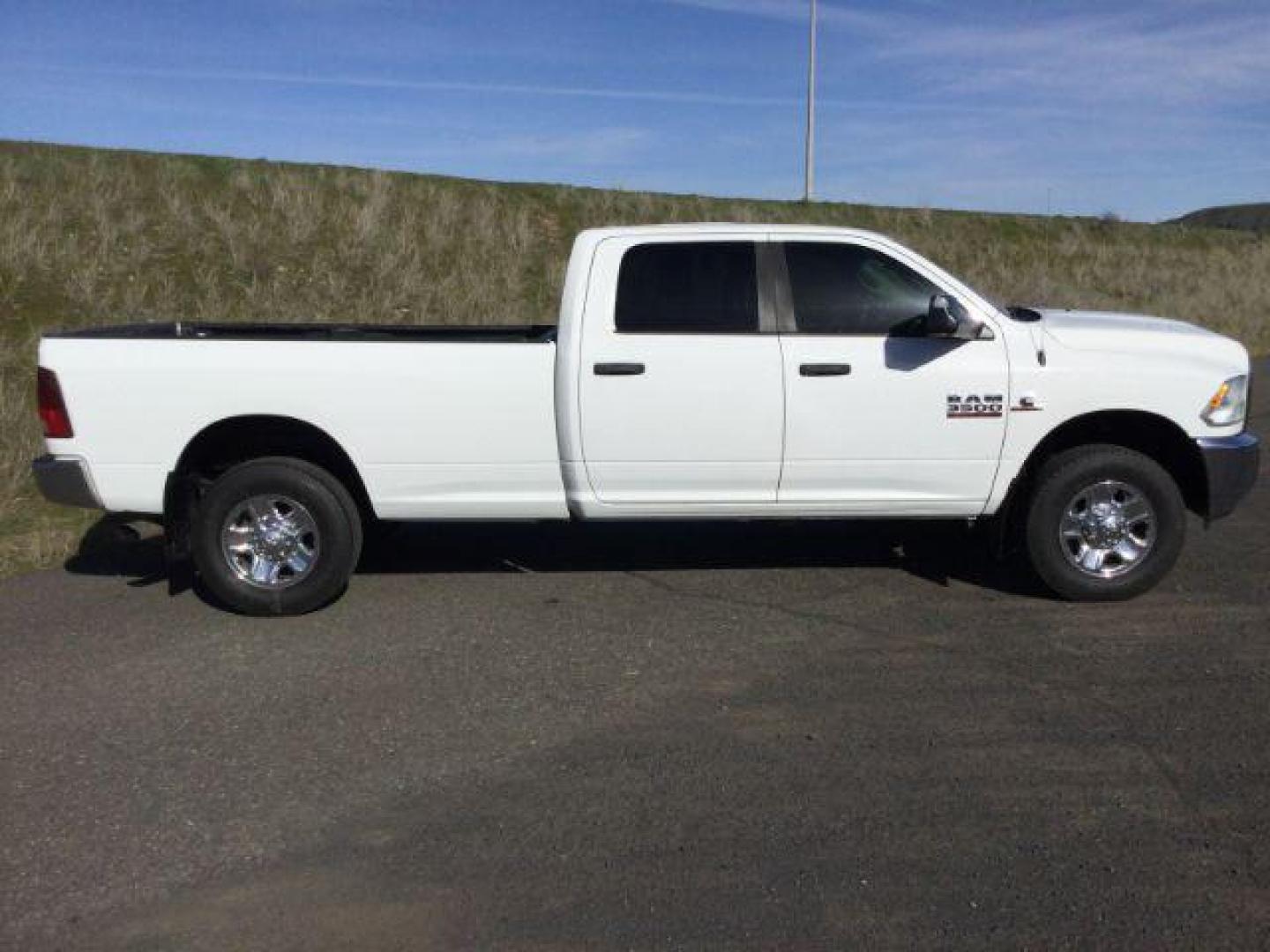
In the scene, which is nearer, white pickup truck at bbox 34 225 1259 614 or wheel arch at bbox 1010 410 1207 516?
white pickup truck at bbox 34 225 1259 614

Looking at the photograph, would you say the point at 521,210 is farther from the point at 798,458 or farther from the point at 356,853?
the point at 356,853

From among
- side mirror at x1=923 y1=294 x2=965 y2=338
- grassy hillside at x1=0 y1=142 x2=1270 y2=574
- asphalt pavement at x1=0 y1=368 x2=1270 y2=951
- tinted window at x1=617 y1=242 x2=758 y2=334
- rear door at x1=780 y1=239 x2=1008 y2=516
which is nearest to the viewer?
asphalt pavement at x1=0 y1=368 x2=1270 y2=951

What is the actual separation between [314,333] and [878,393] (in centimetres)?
315

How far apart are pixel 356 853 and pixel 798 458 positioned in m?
3.32

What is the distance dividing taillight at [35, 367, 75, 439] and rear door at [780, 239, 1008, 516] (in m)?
3.65

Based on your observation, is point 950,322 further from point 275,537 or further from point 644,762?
point 275,537

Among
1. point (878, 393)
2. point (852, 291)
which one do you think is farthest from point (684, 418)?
point (852, 291)

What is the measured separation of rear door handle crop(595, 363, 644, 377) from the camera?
6.37m

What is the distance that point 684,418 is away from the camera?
21.0 ft

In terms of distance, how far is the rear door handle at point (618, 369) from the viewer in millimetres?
6371

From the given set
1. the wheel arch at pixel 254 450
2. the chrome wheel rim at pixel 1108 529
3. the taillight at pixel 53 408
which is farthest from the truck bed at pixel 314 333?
the chrome wheel rim at pixel 1108 529

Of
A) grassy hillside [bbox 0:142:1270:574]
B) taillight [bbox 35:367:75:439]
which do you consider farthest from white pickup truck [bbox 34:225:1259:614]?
grassy hillside [bbox 0:142:1270:574]

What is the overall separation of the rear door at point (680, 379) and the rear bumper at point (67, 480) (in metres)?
2.53

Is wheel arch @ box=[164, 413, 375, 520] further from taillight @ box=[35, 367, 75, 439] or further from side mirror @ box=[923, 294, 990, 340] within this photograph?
side mirror @ box=[923, 294, 990, 340]
